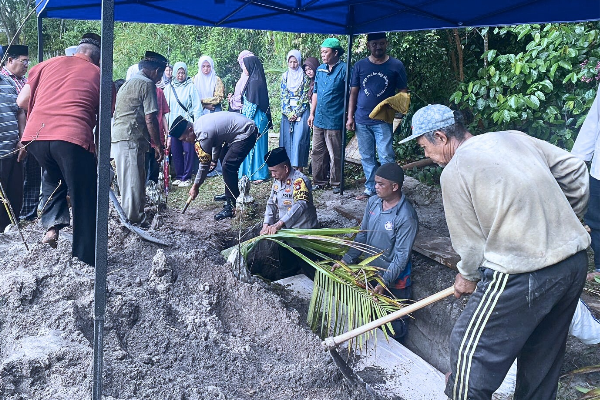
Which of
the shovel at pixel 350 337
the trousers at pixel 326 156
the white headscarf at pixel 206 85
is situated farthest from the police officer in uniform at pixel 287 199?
the white headscarf at pixel 206 85

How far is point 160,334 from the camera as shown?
10.5 ft

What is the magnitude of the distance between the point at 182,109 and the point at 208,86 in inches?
22.7

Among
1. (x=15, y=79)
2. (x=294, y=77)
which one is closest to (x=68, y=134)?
(x=15, y=79)

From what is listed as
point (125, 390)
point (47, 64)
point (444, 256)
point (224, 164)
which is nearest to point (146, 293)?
point (125, 390)

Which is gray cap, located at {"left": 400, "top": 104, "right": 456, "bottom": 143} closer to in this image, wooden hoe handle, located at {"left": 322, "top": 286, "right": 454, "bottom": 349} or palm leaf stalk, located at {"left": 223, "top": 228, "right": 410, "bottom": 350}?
wooden hoe handle, located at {"left": 322, "top": 286, "right": 454, "bottom": 349}

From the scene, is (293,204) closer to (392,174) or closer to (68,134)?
(392,174)

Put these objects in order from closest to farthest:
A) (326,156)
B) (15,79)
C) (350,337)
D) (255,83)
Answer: (350,337), (15,79), (326,156), (255,83)

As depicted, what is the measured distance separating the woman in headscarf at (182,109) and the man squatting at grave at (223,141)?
1.78m

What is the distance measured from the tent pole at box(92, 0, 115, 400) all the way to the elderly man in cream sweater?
1338 millimetres

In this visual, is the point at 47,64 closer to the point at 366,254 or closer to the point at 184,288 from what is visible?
the point at 184,288

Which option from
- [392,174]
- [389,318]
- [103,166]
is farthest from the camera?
[392,174]

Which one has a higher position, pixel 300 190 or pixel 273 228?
pixel 300 190

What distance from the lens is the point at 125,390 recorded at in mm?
2572

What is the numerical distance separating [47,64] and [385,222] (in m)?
2.68
